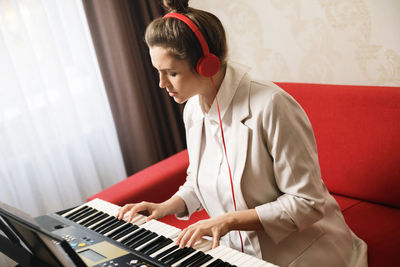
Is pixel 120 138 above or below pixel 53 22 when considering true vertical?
below

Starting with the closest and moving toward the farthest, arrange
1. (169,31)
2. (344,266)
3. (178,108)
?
(169,31) < (344,266) < (178,108)

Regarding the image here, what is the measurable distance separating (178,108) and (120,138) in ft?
1.64

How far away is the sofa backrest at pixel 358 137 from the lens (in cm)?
194

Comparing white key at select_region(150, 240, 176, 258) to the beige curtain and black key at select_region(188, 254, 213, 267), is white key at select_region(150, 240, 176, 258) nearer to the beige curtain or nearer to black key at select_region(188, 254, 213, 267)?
black key at select_region(188, 254, 213, 267)

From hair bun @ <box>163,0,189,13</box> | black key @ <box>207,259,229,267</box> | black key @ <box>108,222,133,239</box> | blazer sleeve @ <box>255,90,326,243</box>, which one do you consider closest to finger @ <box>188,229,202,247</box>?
black key @ <box>207,259,229,267</box>

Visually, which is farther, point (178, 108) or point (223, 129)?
point (178, 108)

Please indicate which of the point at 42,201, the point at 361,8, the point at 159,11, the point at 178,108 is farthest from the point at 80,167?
the point at 361,8

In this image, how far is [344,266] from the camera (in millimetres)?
1551

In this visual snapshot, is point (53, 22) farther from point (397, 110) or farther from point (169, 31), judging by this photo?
point (397, 110)

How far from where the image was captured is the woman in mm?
1422

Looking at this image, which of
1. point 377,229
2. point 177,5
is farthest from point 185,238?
point 377,229

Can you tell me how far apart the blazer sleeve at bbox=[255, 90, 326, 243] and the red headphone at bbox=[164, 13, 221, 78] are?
0.21 m

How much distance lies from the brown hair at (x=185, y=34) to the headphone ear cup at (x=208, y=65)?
3 centimetres

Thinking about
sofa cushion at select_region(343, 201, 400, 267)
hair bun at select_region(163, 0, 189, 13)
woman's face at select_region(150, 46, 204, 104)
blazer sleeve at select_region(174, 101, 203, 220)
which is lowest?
sofa cushion at select_region(343, 201, 400, 267)
